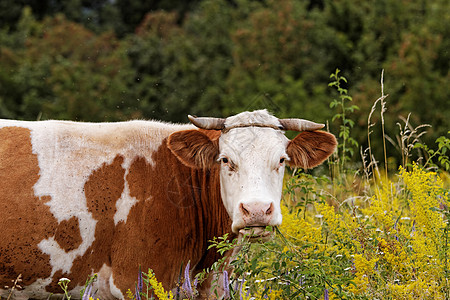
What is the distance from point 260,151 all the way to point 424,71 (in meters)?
14.2

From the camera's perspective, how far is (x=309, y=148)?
516cm

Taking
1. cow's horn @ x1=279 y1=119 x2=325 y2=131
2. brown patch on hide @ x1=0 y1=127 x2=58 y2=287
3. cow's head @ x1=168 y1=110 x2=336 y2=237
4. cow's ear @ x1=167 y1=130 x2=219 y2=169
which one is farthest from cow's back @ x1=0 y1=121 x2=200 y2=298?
cow's horn @ x1=279 y1=119 x2=325 y2=131

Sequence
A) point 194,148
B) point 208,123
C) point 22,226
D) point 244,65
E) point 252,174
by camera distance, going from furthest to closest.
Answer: point 244,65 < point 194,148 < point 208,123 < point 22,226 < point 252,174

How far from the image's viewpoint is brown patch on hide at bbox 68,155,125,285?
4.81 m

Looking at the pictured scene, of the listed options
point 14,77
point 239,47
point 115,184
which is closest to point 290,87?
point 239,47

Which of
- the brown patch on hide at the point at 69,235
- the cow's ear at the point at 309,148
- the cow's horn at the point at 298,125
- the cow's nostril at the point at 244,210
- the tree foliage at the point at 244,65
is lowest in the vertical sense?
the tree foliage at the point at 244,65

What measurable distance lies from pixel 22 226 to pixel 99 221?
0.56 metres

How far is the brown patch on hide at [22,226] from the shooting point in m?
4.73

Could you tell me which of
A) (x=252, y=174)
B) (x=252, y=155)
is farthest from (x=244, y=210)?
(x=252, y=155)

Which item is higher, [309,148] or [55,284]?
[309,148]

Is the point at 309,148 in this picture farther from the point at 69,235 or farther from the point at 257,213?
the point at 69,235

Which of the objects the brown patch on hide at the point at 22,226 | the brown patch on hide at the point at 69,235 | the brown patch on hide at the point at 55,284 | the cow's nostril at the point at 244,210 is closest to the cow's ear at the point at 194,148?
the cow's nostril at the point at 244,210

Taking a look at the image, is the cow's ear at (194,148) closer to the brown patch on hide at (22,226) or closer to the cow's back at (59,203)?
the cow's back at (59,203)

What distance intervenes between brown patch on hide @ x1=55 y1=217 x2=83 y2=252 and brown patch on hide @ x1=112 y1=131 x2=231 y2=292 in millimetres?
290
